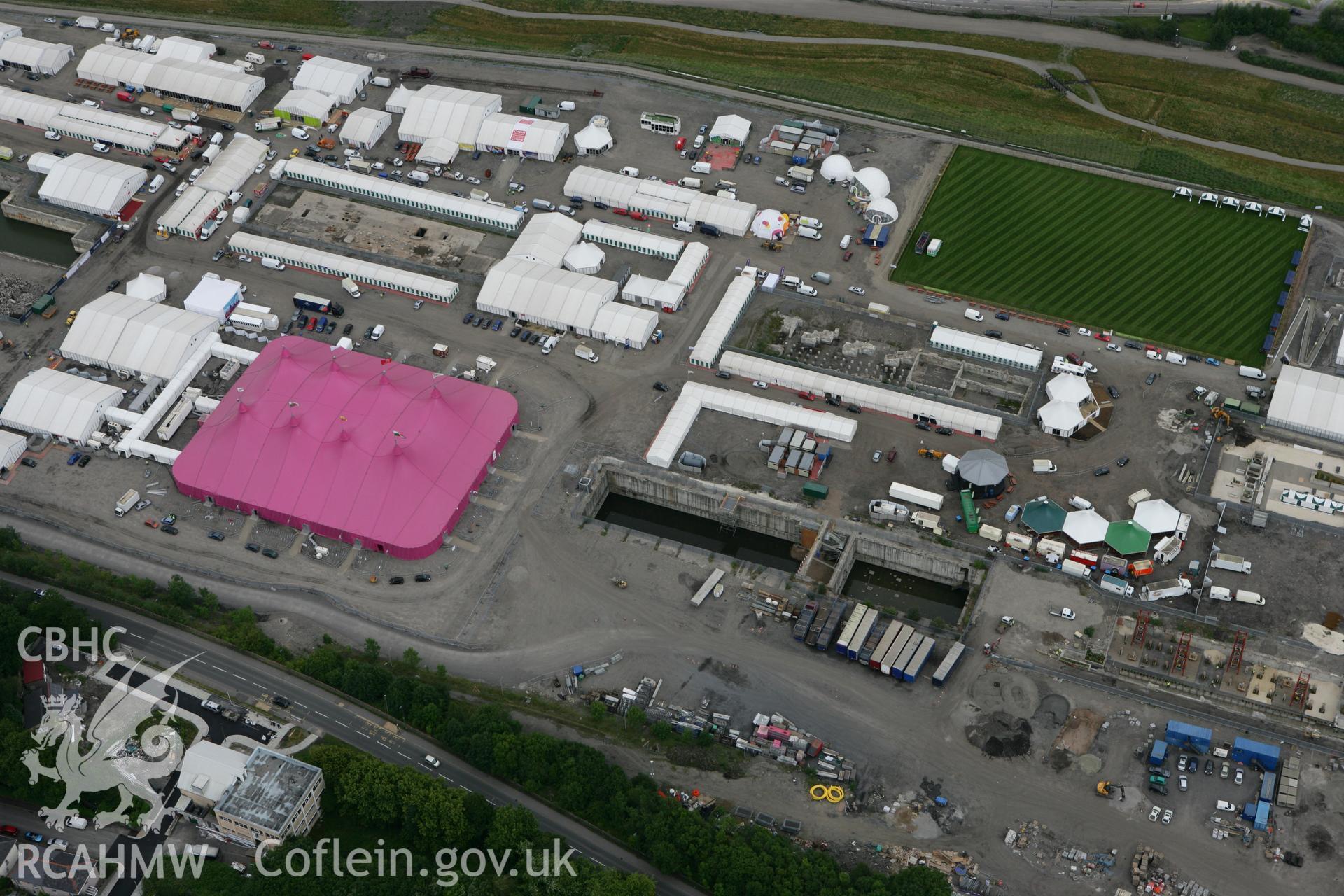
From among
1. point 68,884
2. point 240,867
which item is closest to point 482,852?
A: point 240,867

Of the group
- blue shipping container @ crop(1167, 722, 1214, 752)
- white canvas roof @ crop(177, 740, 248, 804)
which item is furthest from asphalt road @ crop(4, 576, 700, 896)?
blue shipping container @ crop(1167, 722, 1214, 752)

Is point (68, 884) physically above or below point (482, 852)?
below

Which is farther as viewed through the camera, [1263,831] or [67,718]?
[67,718]

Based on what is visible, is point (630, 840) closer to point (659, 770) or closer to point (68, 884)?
point (659, 770)

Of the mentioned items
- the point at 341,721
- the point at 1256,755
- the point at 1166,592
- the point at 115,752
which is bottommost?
the point at 115,752

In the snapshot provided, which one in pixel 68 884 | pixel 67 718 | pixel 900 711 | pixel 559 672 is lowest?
pixel 68 884

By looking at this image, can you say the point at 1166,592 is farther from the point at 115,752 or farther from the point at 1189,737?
the point at 115,752

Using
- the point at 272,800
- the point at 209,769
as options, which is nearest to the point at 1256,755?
the point at 272,800
